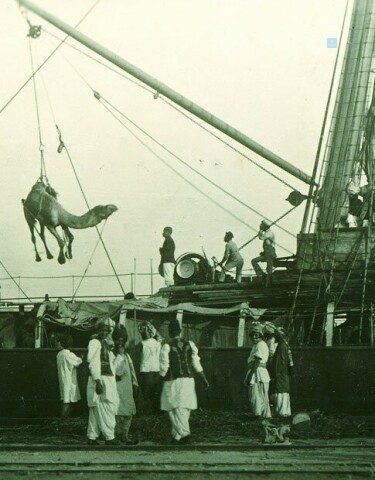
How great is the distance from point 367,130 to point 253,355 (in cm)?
967

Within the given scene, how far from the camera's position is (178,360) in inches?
518

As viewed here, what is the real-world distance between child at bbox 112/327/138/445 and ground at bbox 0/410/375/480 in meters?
0.40

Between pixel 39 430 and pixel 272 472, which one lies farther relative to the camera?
pixel 39 430

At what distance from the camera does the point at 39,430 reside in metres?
16.0

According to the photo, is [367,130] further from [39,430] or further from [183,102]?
[39,430]

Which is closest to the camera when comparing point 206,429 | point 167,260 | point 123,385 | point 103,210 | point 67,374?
point 123,385

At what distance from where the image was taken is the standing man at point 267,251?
1967 cm

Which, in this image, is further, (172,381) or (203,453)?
(172,381)

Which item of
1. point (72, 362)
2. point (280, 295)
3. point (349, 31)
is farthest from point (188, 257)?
point (349, 31)

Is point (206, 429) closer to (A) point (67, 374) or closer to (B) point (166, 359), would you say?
(B) point (166, 359)

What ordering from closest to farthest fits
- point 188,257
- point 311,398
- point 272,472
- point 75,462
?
point 272,472, point 75,462, point 311,398, point 188,257

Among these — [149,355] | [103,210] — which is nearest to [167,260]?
[103,210]

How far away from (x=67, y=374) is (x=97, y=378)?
153 inches

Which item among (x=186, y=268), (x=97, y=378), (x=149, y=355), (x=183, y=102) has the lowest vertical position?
(x=97, y=378)
